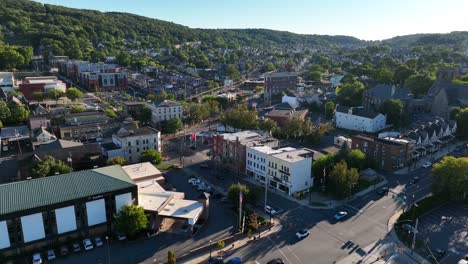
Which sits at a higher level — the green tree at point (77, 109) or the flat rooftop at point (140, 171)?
the green tree at point (77, 109)

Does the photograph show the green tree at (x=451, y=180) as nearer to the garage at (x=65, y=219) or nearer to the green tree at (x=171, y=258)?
the green tree at (x=171, y=258)

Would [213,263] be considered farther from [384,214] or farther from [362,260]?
[384,214]

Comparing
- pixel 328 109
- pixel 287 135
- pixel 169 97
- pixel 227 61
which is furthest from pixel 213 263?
pixel 227 61

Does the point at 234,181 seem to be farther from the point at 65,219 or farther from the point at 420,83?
the point at 420,83

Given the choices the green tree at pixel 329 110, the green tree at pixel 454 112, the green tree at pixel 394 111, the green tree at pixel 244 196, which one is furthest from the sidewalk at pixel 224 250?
the green tree at pixel 454 112

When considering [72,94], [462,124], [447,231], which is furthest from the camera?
[72,94]

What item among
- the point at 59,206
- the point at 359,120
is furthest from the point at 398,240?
the point at 359,120
